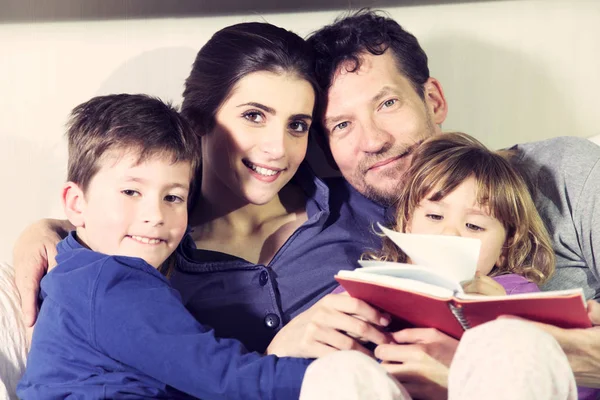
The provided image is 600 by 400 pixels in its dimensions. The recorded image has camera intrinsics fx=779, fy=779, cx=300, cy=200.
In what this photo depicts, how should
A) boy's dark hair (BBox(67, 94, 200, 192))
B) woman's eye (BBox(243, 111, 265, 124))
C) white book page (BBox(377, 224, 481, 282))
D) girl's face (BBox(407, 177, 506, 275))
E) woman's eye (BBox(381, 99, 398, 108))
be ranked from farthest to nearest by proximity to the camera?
woman's eye (BBox(381, 99, 398, 108)) < woman's eye (BBox(243, 111, 265, 124)) < girl's face (BBox(407, 177, 506, 275)) < boy's dark hair (BBox(67, 94, 200, 192)) < white book page (BBox(377, 224, 481, 282))

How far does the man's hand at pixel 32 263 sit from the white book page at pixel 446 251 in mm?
819

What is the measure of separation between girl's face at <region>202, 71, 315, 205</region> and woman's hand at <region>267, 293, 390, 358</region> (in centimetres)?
45

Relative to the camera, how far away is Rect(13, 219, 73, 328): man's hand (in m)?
1.71

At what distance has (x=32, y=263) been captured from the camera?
1.73m

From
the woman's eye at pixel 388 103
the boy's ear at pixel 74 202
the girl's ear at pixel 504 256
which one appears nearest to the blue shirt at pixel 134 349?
the boy's ear at pixel 74 202

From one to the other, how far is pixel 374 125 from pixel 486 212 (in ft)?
1.39

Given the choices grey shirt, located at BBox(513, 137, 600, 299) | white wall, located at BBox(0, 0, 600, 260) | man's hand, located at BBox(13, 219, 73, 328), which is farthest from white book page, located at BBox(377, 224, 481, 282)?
white wall, located at BBox(0, 0, 600, 260)

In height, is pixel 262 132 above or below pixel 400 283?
above

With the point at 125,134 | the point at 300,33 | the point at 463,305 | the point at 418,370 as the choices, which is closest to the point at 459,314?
the point at 463,305

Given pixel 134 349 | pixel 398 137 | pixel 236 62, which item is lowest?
pixel 134 349

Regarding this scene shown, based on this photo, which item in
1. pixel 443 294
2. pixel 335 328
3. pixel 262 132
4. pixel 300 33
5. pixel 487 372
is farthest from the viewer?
pixel 300 33

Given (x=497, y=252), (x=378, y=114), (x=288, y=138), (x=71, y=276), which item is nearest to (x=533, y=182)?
(x=497, y=252)

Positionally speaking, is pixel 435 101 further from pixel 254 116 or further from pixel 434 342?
pixel 434 342

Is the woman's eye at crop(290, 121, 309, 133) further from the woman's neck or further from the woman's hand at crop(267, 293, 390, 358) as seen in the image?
the woman's hand at crop(267, 293, 390, 358)
